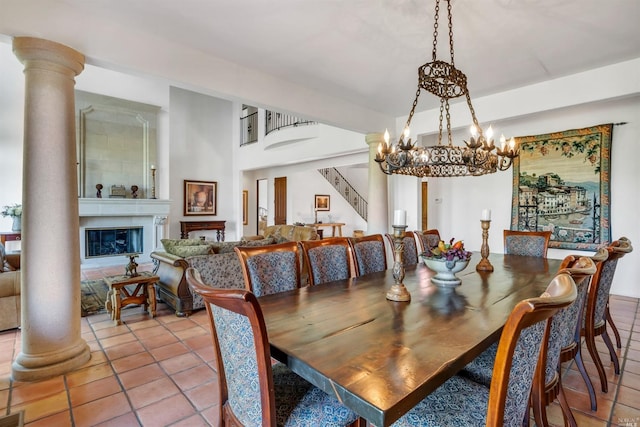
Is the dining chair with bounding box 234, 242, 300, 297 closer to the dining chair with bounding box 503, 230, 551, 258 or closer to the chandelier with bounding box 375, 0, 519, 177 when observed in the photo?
the chandelier with bounding box 375, 0, 519, 177

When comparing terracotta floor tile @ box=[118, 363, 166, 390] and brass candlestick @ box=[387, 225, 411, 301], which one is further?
terracotta floor tile @ box=[118, 363, 166, 390]

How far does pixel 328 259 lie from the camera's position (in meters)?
2.52

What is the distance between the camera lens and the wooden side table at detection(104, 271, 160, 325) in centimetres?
332

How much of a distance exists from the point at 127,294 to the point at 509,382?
373cm

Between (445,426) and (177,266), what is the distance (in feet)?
10.0

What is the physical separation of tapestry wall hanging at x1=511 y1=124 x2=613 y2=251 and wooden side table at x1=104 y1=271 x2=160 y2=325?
5.11 meters

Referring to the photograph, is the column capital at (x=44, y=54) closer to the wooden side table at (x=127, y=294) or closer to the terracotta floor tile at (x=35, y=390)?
the wooden side table at (x=127, y=294)

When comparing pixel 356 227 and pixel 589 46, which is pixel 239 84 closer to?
pixel 589 46

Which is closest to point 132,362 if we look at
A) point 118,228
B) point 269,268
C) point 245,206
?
point 269,268

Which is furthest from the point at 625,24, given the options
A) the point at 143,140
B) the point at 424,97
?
the point at 143,140

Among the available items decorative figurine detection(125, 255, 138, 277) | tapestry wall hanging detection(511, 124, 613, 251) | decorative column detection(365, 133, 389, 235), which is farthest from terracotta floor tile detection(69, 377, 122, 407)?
tapestry wall hanging detection(511, 124, 613, 251)

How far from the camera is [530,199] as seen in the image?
15.7 feet

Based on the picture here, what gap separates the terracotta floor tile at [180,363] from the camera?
241cm

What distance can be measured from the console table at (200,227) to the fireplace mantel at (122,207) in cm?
107
